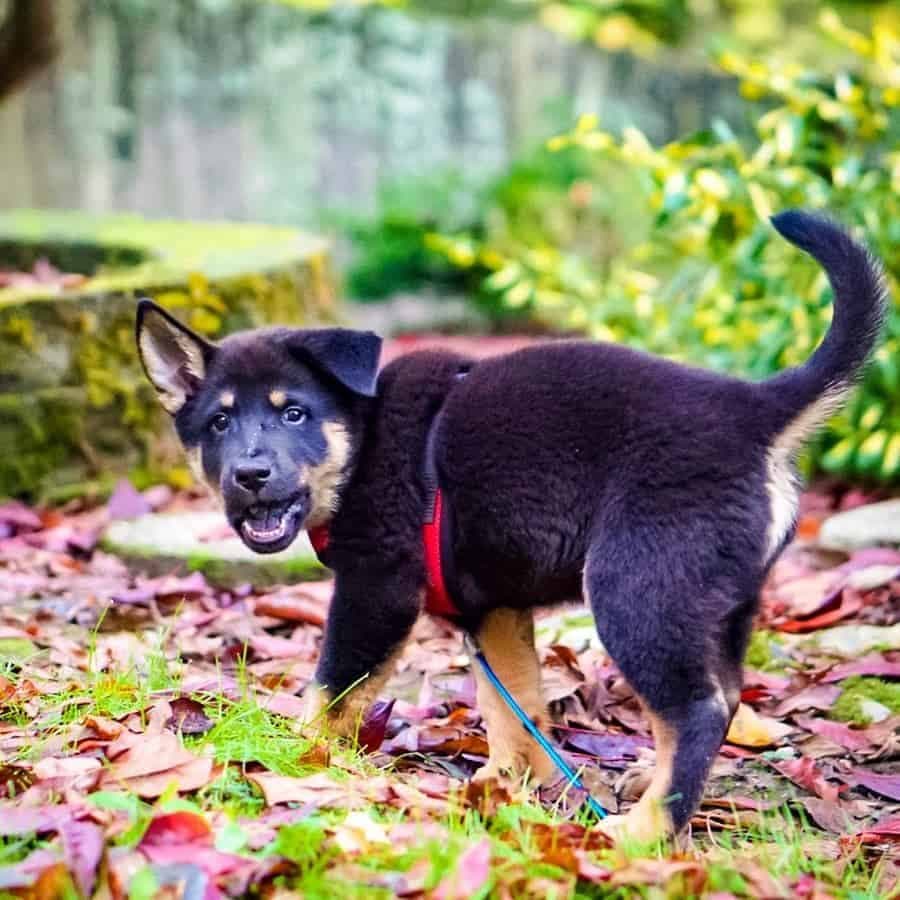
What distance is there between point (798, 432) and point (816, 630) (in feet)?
6.73

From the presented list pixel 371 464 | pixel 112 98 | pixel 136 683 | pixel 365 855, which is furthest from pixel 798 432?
pixel 112 98

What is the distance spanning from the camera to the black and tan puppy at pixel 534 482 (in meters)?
3.79

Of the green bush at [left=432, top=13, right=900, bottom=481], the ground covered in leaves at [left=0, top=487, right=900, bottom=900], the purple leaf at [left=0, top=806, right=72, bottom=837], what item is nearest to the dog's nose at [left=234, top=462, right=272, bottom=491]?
the ground covered in leaves at [left=0, top=487, right=900, bottom=900]

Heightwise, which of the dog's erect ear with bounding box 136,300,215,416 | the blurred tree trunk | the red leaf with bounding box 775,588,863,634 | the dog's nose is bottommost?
the red leaf with bounding box 775,588,863,634

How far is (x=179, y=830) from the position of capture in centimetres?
311

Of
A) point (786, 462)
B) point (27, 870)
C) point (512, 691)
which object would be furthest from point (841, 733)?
point (27, 870)

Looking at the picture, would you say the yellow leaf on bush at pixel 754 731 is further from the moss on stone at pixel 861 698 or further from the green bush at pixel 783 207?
the green bush at pixel 783 207

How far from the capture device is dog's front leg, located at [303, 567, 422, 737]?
4230 mm

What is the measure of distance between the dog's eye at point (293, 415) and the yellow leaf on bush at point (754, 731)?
1.69 m

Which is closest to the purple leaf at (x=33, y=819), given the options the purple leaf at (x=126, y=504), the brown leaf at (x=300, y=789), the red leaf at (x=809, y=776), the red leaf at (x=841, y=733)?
the brown leaf at (x=300, y=789)

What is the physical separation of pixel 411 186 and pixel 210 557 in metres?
8.97

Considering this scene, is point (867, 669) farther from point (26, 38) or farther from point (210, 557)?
point (26, 38)

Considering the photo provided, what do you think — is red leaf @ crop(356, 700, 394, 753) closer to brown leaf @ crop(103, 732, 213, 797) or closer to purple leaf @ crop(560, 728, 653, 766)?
purple leaf @ crop(560, 728, 653, 766)

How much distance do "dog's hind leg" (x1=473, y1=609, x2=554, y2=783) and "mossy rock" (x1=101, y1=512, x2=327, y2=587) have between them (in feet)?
5.24
